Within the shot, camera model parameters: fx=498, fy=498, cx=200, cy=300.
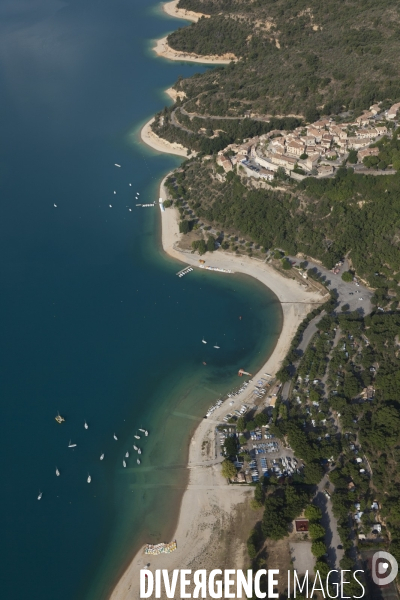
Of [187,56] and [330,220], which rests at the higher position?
[187,56]

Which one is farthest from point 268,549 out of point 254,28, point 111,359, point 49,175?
point 254,28

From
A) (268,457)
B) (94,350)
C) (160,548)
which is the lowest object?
(160,548)

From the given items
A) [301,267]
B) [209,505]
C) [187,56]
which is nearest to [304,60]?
[187,56]

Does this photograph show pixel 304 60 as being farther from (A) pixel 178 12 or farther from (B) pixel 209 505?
(B) pixel 209 505

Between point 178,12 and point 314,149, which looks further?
point 178,12

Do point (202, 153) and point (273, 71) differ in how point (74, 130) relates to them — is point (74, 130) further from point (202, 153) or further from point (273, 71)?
point (273, 71)
